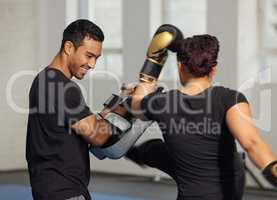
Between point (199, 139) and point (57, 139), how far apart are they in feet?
1.52

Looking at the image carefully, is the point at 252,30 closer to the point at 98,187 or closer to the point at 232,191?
the point at 98,187

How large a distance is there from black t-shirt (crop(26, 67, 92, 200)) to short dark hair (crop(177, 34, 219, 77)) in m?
0.38

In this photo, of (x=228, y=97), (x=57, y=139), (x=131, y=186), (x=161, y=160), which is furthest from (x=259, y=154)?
(x=131, y=186)

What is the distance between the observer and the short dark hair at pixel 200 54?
5.47 ft

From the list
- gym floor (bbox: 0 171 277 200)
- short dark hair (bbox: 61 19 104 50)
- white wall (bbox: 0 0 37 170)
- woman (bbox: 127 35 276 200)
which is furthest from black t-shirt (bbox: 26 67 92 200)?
white wall (bbox: 0 0 37 170)

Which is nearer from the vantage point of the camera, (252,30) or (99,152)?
(99,152)

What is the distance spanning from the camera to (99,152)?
2068 mm

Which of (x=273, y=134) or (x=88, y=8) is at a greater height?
(x=88, y=8)

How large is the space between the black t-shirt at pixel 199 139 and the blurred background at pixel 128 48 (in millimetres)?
2703

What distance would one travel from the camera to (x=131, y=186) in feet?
15.5

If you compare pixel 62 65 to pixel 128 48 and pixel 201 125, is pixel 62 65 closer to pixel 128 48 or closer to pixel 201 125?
pixel 201 125

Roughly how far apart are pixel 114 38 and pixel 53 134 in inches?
141

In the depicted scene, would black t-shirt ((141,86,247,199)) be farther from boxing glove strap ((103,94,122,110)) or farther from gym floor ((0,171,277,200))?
gym floor ((0,171,277,200))

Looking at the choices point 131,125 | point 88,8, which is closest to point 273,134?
point 88,8
